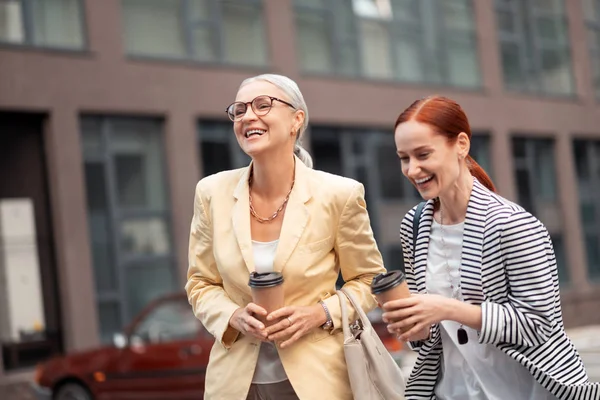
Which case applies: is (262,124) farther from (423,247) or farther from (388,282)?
(388,282)

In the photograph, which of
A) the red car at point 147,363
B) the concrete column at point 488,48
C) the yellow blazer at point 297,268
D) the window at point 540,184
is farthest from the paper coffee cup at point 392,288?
the window at point 540,184

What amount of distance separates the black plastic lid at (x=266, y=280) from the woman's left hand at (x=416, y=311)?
0.44m

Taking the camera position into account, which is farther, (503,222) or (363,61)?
(363,61)

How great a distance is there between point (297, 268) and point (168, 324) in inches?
308

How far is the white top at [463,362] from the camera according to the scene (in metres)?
2.88

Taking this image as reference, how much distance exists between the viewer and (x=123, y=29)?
633 inches

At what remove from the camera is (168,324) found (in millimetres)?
10945

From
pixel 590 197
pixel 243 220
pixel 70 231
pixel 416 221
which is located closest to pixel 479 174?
pixel 416 221

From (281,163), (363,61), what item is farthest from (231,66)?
(281,163)

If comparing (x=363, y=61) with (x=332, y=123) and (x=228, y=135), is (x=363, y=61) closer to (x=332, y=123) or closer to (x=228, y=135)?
(x=332, y=123)

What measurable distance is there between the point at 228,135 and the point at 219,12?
2.24 metres

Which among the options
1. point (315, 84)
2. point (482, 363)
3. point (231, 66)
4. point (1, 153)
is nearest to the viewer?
point (482, 363)

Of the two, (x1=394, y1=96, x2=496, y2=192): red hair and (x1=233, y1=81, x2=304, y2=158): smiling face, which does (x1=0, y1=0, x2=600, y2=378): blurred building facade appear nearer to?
(x1=233, y1=81, x2=304, y2=158): smiling face

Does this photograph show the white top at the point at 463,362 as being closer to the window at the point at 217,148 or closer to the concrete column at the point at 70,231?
the concrete column at the point at 70,231
